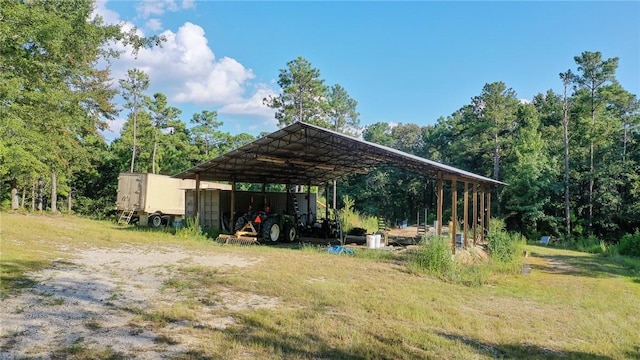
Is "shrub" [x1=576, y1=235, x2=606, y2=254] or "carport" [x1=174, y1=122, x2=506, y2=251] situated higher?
"carport" [x1=174, y1=122, x2=506, y2=251]

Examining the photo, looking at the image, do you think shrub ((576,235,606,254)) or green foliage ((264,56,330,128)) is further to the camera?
green foliage ((264,56,330,128))

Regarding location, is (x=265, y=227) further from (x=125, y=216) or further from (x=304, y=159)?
(x=125, y=216)

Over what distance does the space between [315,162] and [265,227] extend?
3858 millimetres

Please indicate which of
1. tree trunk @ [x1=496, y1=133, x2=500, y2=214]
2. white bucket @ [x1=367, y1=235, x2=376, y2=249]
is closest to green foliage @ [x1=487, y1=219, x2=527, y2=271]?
white bucket @ [x1=367, y1=235, x2=376, y2=249]

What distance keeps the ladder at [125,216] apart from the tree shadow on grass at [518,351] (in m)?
17.1

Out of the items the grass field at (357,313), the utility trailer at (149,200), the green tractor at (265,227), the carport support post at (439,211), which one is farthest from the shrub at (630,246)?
the utility trailer at (149,200)

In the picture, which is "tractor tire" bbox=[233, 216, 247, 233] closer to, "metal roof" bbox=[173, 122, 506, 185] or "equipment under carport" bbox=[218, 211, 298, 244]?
"equipment under carport" bbox=[218, 211, 298, 244]

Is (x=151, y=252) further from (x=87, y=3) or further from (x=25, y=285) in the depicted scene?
(x=87, y=3)

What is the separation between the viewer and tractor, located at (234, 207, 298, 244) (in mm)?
12875

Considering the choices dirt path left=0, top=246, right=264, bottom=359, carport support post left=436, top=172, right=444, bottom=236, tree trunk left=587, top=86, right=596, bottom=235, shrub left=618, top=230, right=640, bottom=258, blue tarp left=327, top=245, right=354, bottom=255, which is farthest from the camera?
tree trunk left=587, top=86, right=596, bottom=235

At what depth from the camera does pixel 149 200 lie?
18.3 m

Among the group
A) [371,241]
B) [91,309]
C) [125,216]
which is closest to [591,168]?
[371,241]

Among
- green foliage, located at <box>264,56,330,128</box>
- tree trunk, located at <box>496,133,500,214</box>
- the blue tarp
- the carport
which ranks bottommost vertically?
the blue tarp

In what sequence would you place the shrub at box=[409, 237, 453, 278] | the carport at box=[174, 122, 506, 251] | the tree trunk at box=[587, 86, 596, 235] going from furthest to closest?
the tree trunk at box=[587, 86, 596, 235] → the carport at box=[174, 122, 506, 251] → the shrub at box=[409, 237, 453, 278]
